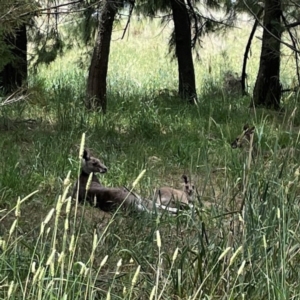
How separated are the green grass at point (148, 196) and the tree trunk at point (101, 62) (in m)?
0.22

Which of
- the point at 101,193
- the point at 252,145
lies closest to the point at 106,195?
the point at 101,193

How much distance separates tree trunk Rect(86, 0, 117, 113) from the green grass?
0.73 feet

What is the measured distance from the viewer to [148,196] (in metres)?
4.90

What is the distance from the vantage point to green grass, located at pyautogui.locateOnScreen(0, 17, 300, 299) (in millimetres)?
2562

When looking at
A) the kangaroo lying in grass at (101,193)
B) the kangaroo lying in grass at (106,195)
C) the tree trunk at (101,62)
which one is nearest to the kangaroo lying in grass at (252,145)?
the kangaroo lying in grass at (106,195)

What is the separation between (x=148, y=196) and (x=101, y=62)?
4233 mm

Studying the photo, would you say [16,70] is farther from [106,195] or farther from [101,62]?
[106,195]

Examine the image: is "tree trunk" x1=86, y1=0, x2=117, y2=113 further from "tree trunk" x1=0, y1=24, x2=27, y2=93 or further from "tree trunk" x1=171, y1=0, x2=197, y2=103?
"tree trunk" x1=171, y1=0, x2=197, y2=103

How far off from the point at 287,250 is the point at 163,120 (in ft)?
18.4

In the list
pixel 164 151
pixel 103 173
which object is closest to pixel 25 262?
pixel 103 173

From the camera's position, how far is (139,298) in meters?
2.75

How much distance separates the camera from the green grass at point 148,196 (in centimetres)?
256

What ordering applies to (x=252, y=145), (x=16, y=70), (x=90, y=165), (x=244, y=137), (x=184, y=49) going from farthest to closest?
(x=184, y=49) → (x=16, y=70) → (x=90, y=165) → (x=244, y=137) → (x=252, y=145)

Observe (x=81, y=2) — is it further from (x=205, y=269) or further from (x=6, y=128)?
(x=205, y=269)
